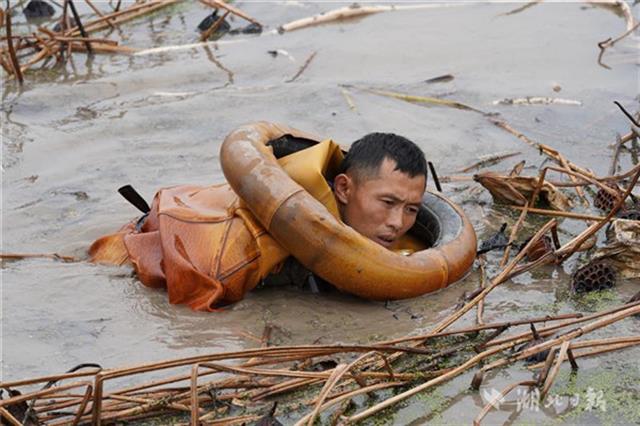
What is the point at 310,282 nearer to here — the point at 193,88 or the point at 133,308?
the point at 133,308

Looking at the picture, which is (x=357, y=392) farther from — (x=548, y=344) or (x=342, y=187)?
(x=342, y=187)

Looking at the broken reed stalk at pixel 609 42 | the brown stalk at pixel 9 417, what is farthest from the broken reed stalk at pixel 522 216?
the broken reed stalk at pixel 609 42

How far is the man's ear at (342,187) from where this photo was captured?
16.3ft

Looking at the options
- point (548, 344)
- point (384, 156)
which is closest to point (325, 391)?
point (548, 344)

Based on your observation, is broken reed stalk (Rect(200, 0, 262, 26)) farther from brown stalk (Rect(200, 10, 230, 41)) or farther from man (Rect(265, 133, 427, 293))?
man (Rect(265, 133, 427, 293))

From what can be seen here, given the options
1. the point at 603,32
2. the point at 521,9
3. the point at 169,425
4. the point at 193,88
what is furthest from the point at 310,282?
the point at 521,9

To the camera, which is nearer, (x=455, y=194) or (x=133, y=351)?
(x=133, y=351)

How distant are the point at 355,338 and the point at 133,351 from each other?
3.13 feet

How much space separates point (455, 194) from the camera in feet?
19.9

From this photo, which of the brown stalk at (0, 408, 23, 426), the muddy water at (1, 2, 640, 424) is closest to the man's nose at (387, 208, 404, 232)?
the muddy water at (1, 2, 640, 424)

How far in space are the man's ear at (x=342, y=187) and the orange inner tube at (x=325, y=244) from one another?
1.56 feet

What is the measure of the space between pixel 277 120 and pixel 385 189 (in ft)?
9.46

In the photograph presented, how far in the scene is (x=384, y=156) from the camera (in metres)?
4.88

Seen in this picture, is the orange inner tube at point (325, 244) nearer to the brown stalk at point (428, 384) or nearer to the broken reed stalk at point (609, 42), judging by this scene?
the brown stalk at point (428, 384)
